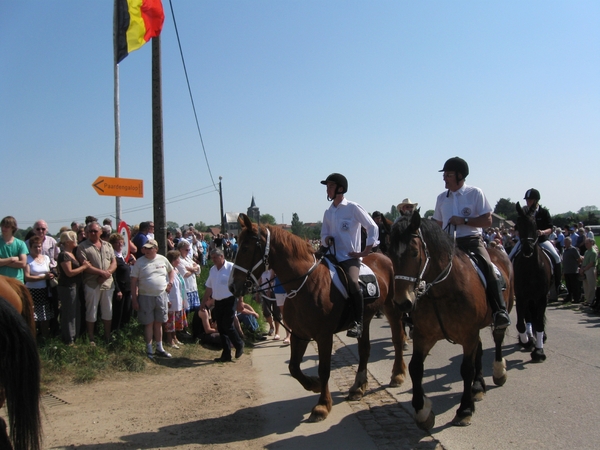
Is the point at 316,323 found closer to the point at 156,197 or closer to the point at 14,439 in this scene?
the point at 14,439

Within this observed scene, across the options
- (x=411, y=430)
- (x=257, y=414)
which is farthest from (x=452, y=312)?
(x=257, y=414)

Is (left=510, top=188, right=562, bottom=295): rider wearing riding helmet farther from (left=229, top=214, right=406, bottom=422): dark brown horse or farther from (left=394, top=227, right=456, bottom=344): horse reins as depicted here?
(left=229, top=214, right=406, bottom=422): dark brown horse

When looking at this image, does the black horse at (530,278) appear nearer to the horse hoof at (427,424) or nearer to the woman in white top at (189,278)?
the horse hoof at (427,424)

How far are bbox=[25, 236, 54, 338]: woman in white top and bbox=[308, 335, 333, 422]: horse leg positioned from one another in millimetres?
5110

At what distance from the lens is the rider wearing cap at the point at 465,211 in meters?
5.96

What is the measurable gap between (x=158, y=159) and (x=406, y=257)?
6793 millimetres

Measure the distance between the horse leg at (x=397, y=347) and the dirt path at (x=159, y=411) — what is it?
1962 mm

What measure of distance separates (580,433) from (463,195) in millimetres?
2799

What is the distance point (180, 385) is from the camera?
7172 millimetres

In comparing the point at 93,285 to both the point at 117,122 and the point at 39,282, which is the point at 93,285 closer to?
the point at 39,282

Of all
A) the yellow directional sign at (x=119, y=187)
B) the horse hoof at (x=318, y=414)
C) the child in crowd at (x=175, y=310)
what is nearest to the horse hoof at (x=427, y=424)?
the horse hoof at (x=318, y=414)

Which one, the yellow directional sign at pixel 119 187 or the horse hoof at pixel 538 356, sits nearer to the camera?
the horse hoof at pixel 538 356

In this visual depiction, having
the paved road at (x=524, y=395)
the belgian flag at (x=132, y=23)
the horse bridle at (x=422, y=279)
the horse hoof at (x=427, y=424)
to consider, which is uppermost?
the belgian flag at (x=132, y=23)

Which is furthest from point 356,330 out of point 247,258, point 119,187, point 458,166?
point 119,187
